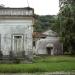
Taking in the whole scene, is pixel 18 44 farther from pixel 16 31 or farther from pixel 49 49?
pixel 49 49

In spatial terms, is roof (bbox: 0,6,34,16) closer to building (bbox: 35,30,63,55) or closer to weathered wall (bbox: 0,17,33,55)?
weathered wall (bbox: 0,17,33,55)

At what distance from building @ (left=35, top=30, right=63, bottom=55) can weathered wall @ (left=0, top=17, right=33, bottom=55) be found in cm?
A: 2396

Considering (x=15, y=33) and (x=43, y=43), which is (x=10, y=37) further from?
(x=43, y=43)

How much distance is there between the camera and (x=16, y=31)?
3128 cm

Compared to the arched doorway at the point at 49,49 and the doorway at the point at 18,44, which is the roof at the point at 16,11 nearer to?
the doorway at the point at 18,44

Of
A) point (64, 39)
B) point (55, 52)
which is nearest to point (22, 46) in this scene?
point (64, 39)

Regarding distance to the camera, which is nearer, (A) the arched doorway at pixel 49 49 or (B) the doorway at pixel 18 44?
(B) the doorway at pixel 18 44

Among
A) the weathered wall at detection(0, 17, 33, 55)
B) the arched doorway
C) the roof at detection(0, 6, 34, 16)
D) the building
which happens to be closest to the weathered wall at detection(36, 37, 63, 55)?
the building

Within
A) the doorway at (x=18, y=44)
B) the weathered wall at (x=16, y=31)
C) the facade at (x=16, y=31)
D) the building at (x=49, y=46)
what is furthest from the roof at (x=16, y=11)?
the building at (x=49, y=46)

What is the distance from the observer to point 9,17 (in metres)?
31.2

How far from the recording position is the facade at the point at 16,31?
3114 cm

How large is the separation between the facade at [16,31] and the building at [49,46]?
23954mm

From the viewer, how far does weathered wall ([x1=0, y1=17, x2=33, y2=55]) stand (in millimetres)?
31203

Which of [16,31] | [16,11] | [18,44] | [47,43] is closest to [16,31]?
[16,31]
